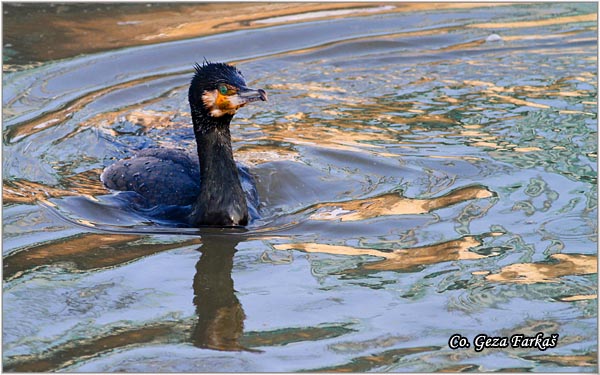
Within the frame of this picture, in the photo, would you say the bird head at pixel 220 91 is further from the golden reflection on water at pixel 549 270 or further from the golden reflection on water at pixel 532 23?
the golden reflection on water at pixel 532 23

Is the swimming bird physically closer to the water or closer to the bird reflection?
the water

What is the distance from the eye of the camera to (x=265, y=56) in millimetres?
10938

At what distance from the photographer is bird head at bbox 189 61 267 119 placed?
6.45m

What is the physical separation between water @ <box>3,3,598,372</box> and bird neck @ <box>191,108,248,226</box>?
0.44 feet

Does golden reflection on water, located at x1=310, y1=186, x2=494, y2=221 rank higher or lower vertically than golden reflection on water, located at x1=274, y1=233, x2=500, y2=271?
higher

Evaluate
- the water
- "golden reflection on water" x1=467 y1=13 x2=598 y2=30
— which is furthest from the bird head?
"golden reflection on water" x1=467 y1=13 x2=598 y2=30

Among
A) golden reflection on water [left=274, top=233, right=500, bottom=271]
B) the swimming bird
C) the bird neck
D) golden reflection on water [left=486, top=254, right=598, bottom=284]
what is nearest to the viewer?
golden reflection on water [left=486, top=254, right=598, bottom=284]

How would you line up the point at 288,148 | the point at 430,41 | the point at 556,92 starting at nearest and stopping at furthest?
the point at 288,148 < the point at 556,92 < the point at 430,41

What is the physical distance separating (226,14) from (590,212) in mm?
6470

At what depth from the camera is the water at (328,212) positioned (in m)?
5.02

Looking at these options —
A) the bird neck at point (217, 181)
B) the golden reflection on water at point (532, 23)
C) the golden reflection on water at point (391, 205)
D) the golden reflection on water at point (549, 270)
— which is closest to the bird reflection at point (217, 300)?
the bird neck at point (217, 181)

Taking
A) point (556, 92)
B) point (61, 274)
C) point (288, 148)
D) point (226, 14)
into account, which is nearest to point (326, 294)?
point (61, 274)

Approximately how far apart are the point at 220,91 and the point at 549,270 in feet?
7.58

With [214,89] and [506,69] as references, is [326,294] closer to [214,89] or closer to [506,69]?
[214,89]
